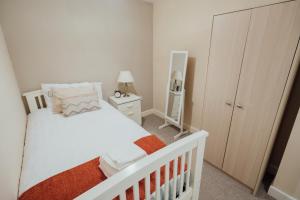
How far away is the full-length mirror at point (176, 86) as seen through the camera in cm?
240

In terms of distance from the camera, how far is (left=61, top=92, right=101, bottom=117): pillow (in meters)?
1.89

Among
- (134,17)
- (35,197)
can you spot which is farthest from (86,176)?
(134,17)

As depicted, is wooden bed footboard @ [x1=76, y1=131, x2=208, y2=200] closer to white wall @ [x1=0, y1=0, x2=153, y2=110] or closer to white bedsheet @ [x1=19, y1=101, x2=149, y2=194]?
white bedsheet @ [x1=19, y1=101, x2=149, y2=194]

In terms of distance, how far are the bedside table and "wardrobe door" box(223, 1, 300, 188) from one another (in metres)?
1.59

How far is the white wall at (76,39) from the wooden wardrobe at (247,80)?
1.62 m

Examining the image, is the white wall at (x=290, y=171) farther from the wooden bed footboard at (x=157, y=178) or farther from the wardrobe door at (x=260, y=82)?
the wooden bed footboard at (x=157, y=178)

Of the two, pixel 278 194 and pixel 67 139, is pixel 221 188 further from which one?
pixel 67 139

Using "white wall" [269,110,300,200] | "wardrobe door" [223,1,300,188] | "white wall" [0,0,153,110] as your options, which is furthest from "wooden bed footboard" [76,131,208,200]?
"white wall" [0,0,153,110]

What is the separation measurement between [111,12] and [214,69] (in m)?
1.93

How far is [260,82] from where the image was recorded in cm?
138

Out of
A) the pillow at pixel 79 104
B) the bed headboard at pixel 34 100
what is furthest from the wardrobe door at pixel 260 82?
the bed headboard at pixel 34 100

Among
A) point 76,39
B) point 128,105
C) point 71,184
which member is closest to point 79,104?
point 128,105

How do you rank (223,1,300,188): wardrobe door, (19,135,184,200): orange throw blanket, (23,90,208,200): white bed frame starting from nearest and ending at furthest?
1. (23,90,208,200): white bed frame
2. (19,135,184,200): orange throw blanket
3. (223,1,300,188): wardrobe door

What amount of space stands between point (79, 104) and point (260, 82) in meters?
2.11
